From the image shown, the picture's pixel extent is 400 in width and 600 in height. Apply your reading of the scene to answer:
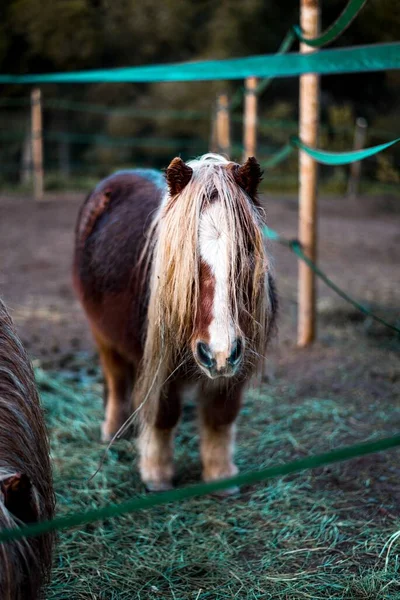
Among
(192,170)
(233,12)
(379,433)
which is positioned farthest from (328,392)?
(233,12)

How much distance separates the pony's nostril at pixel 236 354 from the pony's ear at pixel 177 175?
1.74 ft

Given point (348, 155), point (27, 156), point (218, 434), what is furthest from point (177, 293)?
point (27, 156)

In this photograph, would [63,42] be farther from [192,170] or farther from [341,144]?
[192,170]

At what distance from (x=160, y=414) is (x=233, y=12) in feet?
41.4

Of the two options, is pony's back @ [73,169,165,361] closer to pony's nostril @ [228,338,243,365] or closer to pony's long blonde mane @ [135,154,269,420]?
pony's long blonde mane @ [135,154,269,420]

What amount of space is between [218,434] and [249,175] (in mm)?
1128

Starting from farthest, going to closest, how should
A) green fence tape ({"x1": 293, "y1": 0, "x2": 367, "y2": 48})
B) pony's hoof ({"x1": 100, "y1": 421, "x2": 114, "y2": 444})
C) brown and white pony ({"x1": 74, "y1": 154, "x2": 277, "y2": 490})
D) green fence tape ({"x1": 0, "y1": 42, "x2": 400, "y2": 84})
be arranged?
pony's hoof ({"x1": 100, "y1": 421, "x2": 114, "y2": 444}) < green fence tape ({"x1": 293, "y1": 0, "x2": 367, "y2": 48}) < green fence tape ({"x1": 0, "y1": 42, "x2": 400, "y2": 84}) < brown and white pony ({"x1": 74, "y1": 154, "x2": 277, "y2": 490})

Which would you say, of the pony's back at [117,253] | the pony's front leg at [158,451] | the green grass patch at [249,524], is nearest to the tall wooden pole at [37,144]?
the pony's back at [117,253]

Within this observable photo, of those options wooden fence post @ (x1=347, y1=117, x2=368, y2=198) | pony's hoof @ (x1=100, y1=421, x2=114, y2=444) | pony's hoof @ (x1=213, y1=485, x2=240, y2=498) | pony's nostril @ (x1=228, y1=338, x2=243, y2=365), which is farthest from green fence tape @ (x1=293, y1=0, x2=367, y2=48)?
wooden fence post @ (x1=347, y1=117, x2=368, y2=198)

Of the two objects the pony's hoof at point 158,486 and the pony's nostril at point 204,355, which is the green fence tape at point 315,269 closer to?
the pony's nostril at point 204,355

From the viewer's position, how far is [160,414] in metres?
2.53

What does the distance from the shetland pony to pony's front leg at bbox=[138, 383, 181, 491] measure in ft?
2.91

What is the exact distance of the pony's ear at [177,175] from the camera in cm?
199

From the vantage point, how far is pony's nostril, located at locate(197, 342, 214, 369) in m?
1.82
